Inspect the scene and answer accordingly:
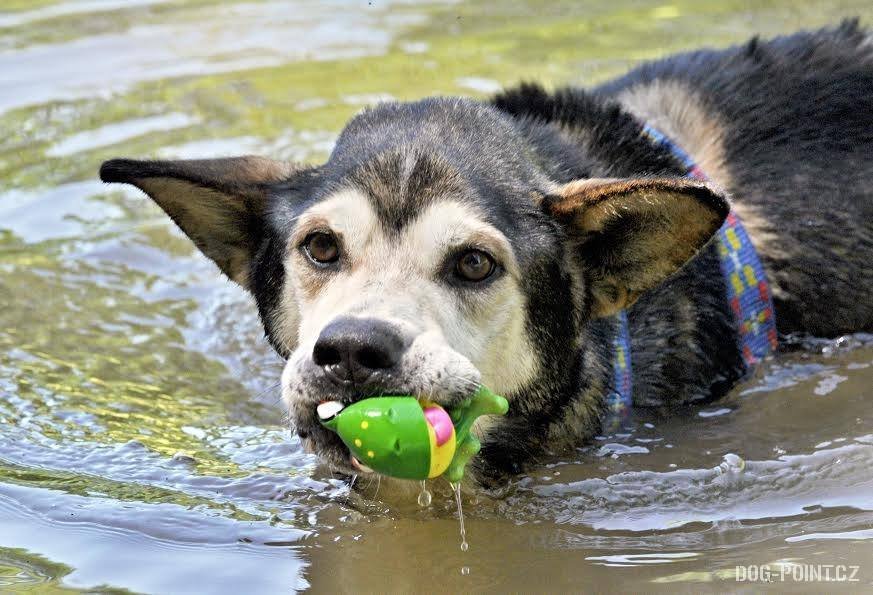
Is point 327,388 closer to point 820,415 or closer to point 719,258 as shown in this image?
point 719,258

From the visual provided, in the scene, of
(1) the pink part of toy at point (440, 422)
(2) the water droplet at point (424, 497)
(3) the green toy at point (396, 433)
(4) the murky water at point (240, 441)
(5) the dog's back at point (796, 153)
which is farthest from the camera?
(5) the dog's back at point (796, 153)

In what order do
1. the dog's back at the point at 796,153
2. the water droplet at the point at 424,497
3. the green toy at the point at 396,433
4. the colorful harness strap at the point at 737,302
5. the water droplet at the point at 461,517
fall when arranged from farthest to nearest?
the dog's back at the point at 796,153 < the colorful harness strap at the point at 737,302 < the water droplet at the point at 424,497 < the water droplet at the point at 461,517 < the green toy at the point at 396,433

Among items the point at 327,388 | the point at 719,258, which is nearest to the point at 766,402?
the point at 719,258

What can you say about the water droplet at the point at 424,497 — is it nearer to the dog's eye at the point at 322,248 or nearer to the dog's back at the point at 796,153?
the dog's eye at the point at 322,248

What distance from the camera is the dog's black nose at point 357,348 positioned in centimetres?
439

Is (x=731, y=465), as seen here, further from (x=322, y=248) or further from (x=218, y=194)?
(x=218, y=194)

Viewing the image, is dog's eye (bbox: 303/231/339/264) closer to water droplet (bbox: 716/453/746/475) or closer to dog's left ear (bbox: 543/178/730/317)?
dog's left ear (bbox: 543/178/730/317)

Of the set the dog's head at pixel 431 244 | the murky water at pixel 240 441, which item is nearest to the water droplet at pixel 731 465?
the murky water at pixel 240 441

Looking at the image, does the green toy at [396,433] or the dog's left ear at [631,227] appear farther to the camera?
the dog's left ear at [631,227]

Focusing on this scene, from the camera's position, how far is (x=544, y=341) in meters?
5.41

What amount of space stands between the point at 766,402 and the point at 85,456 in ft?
10.8

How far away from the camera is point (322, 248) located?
17.0 feet

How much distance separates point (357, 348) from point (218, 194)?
4.97 feet

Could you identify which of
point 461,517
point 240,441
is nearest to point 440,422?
point 461,517
